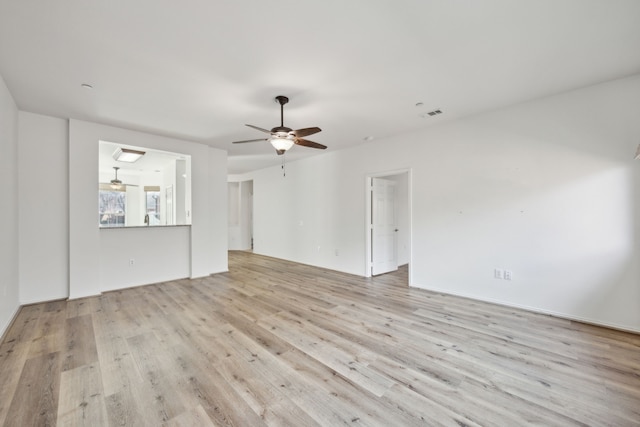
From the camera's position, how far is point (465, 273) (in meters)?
4.03

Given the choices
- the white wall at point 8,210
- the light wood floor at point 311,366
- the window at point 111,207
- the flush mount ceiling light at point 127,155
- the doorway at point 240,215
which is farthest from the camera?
the doorway at point 240,215

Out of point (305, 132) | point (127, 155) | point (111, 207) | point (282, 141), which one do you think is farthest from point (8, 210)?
point (305, 132)

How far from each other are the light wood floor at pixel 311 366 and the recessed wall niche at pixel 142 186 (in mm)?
2057

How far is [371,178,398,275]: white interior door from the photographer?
216 inches

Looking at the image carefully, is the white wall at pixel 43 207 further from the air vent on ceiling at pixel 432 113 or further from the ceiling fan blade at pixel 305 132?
the air vent on ceiling at pixel 432 113

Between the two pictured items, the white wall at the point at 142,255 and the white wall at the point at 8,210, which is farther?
the white wall at the point at 142,255

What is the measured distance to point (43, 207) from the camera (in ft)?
12.6

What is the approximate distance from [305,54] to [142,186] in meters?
5.96

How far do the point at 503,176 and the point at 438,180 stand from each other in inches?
35.6

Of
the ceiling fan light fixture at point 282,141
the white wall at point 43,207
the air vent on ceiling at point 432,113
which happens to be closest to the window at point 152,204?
the white wall at point 43,207

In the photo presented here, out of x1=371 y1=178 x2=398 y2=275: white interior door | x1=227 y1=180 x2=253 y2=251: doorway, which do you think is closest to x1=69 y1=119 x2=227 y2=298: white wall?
x1=371 y1=178 x2=398 y2=275: white interior door

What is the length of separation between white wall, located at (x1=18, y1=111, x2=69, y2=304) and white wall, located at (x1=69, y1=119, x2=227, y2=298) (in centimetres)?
14

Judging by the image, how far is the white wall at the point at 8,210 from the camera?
285cm

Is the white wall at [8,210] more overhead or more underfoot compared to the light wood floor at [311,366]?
more overhead
